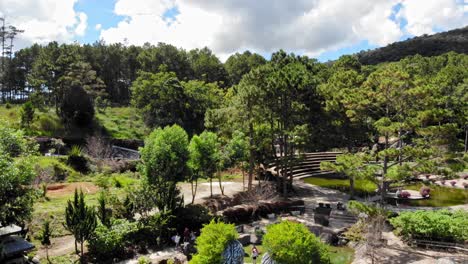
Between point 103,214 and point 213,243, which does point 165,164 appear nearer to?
point 103,214

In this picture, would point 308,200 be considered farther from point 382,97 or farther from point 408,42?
point 408,42

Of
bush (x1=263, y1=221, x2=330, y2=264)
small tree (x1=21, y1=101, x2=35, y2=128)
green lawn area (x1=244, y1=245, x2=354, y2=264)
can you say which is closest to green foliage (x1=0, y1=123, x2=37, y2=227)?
bush (x1=263, y1=221, x2=330, y2=264)

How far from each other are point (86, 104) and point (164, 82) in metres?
10.7

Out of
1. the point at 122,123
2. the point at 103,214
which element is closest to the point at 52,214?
the point at 103,214

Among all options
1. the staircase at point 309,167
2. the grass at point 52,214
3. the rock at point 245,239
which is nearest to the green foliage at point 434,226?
the rock at point 245,239

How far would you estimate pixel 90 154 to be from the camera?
127 ft

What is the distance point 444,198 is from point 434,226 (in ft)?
48.2

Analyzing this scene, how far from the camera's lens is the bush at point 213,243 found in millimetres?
13748

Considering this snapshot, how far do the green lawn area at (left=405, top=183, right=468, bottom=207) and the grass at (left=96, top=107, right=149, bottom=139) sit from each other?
1468 inches

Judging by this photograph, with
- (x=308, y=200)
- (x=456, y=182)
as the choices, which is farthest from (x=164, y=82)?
(x=456, y=182)

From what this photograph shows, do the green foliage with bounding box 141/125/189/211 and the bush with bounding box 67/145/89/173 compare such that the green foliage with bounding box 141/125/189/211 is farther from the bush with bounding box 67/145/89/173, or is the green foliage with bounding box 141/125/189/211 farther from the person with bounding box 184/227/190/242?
the bush with bounding box 67/145/89/173

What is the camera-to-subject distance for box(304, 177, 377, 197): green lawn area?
111 ft

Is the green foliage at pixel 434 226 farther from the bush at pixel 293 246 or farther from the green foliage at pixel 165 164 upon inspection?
the green foliage at pixel 165 164

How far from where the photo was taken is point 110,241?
18.8 m
